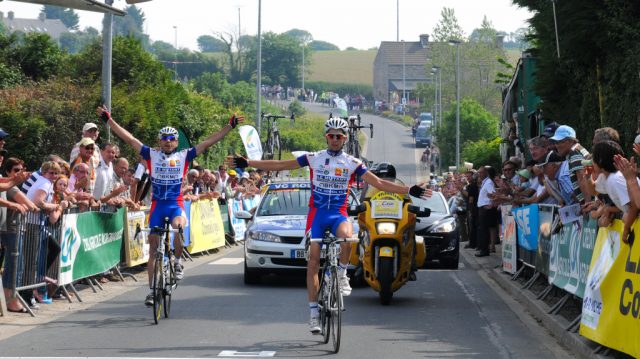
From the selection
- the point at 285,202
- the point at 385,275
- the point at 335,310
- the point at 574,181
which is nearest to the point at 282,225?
the point at 285,202

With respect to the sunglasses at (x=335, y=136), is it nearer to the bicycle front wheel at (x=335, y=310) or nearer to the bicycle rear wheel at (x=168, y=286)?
the bicycle front wheel at (x=335, y=310)

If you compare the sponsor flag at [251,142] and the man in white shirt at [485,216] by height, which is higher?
the sponsor flag at [251,142]

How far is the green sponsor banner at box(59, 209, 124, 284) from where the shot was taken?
1534cm

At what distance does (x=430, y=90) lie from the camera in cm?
12875

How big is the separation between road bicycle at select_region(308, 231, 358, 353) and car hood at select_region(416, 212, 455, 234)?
32.1 feet

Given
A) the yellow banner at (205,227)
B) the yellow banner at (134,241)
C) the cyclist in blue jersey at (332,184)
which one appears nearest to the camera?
the cyclist in blue jersey at (332,184)

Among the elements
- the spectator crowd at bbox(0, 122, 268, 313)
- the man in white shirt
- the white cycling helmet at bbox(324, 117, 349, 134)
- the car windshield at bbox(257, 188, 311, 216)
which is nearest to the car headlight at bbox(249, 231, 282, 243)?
the car windshield at bbox(257, 188, 311, 216)

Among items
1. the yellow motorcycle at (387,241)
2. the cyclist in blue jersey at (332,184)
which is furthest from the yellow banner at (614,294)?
the yellow motorcycle at (387,241)

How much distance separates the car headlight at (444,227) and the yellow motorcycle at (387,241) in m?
5.94

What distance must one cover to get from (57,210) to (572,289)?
589cm

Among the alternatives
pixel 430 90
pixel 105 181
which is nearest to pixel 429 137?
pixel 430 90

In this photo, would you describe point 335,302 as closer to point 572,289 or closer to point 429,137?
point 572,289

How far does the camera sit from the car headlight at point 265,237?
59.8ft

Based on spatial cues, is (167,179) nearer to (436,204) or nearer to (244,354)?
(244,354)
